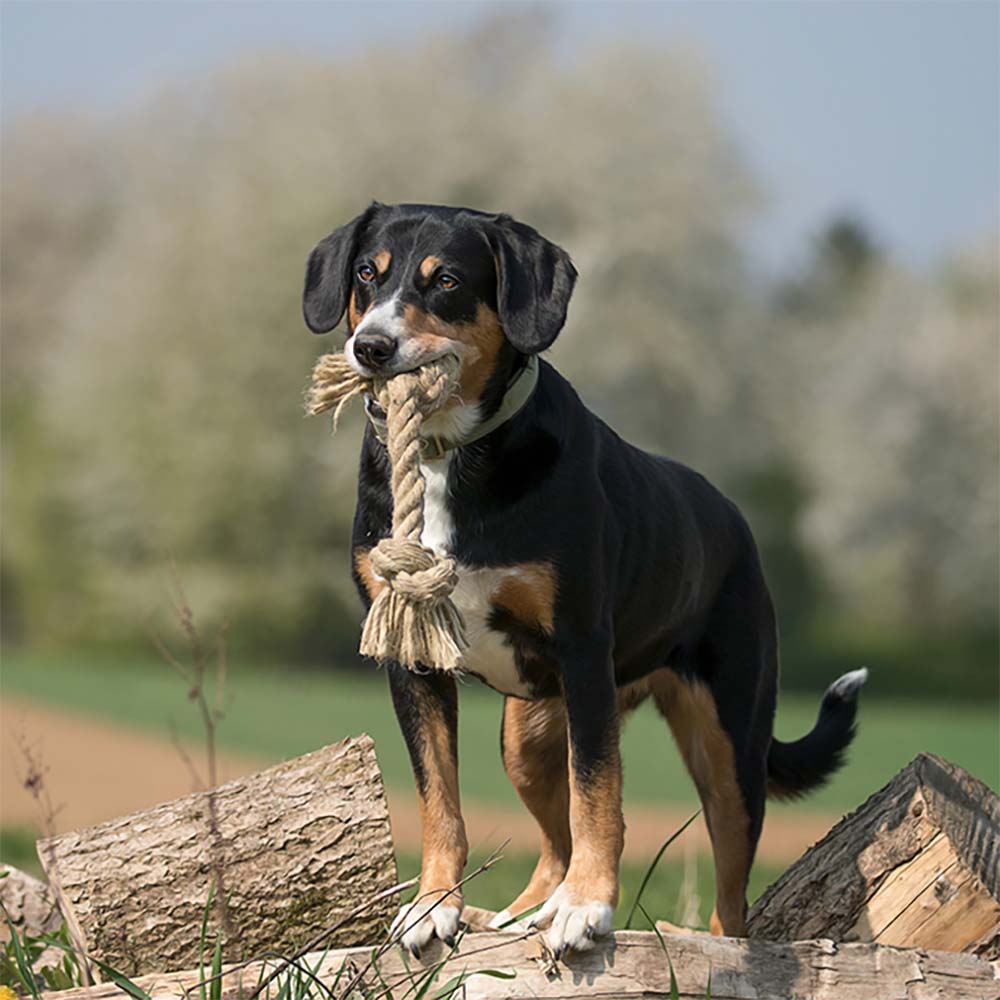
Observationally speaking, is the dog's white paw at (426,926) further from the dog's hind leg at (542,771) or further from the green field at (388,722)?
the green field at (388,722)

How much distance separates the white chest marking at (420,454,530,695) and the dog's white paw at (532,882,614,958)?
28.9 inches

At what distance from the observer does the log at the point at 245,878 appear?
Answer: 448cm

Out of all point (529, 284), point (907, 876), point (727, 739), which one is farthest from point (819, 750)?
point (529, 284)

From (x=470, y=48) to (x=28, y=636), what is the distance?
56.4 ft

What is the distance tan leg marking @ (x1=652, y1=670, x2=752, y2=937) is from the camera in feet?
16.8

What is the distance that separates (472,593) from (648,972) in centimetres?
115

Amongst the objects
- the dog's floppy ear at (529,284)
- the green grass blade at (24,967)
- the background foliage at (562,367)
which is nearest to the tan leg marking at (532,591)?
the dog's floppy ear at (529,284)

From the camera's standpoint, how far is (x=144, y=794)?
17.2 m

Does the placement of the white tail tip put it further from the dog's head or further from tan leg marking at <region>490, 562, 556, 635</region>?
the dog's head

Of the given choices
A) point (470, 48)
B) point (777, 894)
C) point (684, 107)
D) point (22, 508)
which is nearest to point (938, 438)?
point (684, 107)

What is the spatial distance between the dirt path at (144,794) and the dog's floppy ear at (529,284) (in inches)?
307

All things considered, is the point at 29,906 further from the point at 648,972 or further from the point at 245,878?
the point at 648,972

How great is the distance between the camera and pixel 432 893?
164 inches

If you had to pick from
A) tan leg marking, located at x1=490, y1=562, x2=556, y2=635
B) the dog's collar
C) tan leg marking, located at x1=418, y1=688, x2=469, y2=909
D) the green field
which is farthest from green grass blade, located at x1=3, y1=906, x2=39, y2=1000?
the green field
